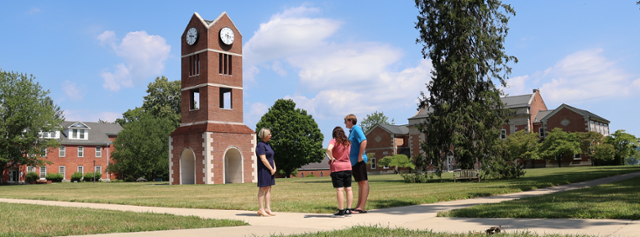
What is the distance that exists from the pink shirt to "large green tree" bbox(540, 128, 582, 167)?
54580 mm

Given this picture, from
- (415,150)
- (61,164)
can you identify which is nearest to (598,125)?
(415,150)

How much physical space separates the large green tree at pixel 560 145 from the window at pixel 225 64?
38510 mm

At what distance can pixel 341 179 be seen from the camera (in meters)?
8.96

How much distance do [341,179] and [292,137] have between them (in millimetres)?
51093

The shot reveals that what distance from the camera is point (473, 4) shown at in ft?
85.8

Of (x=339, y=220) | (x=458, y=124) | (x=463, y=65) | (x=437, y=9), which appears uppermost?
(x=437, y=9)

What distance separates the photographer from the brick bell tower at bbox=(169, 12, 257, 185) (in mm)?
37562

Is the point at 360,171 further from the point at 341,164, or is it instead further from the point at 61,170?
the point at 61,170

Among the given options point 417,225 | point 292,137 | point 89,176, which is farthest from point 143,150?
point 417,225

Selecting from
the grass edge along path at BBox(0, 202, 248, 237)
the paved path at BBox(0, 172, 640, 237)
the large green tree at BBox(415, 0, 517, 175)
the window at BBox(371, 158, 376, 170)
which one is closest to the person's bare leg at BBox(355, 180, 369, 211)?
the paved path at BBox(0, 172, 640, 237)

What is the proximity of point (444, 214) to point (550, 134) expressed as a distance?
185 ft

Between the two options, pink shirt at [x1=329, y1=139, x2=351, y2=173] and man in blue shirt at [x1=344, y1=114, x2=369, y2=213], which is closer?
pink shirt at [x1=329, y1=139, x2=351, y2=173]

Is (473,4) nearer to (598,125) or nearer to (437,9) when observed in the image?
(437,9)

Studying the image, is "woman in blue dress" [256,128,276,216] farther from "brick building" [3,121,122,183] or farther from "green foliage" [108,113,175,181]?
"brick building" [3,121,122,183]
